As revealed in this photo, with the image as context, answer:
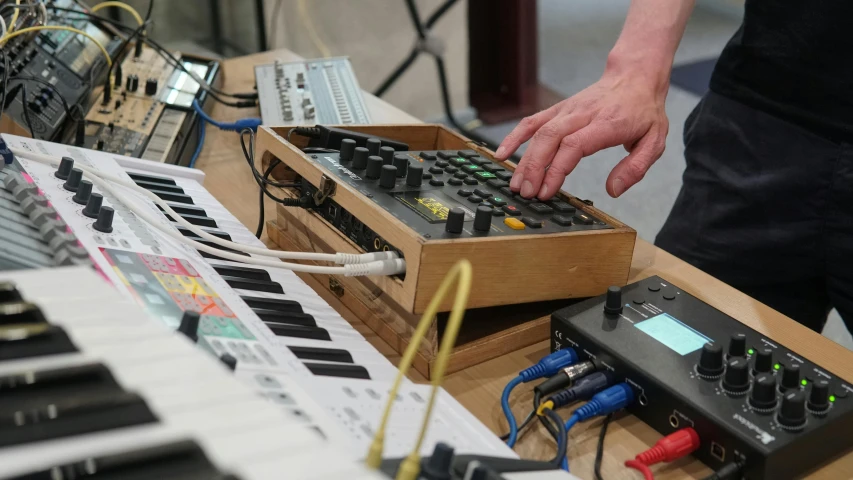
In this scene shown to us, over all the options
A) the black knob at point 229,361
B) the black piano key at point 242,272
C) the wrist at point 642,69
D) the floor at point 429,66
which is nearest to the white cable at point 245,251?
the black piano key at point 242,272

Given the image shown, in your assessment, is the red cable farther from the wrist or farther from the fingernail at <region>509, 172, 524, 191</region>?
the wrist

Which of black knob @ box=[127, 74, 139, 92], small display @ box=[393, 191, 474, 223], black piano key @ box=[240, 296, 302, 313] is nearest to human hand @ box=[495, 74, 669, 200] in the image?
small display @ box=[393, 191, 474, 223]

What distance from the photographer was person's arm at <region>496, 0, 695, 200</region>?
3.41 feet

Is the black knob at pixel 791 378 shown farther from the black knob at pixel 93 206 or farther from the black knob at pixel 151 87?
the black knob at pixel 151 87

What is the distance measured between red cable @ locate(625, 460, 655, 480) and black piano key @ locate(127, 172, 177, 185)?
2.23 feet

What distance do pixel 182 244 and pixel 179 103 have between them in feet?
2.07

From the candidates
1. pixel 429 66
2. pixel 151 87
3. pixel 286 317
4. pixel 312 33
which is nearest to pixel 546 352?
pixel 286 317

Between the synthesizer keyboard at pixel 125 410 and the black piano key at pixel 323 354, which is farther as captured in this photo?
the black piano key at pixel 323 354

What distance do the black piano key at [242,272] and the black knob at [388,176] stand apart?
0.17 meters

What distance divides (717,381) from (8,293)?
0.61 meters

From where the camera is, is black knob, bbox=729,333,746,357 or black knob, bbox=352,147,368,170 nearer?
black knob, bbox=729,333,746,357

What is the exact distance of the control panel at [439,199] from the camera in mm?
A: 901

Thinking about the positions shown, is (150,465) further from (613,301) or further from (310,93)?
(310,93)

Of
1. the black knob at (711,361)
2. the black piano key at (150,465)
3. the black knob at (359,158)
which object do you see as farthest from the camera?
the black knob at (359,158)
